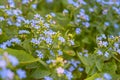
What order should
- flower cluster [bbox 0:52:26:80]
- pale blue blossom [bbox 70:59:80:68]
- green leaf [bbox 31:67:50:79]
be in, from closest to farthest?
flower cluster [bbox 0:52:26:80], green leaf [bbox 31:67:50:79], pale blue blossom [bbox 70:59:80:68]

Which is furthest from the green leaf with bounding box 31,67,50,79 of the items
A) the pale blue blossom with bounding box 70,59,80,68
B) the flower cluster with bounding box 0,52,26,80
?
the flower cluster with bounding box 0,52,26,80

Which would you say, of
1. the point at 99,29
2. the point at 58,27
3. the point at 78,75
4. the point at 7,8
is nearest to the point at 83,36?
the point at 99,29

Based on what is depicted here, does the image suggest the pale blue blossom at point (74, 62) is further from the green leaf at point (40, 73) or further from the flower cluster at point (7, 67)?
the flower cluster at point (7, 67)

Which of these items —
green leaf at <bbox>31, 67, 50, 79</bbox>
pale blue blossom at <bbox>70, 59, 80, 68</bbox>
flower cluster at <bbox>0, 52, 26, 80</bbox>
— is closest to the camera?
flower cluster at <bbox>0, 52, 26, 80</bbox>

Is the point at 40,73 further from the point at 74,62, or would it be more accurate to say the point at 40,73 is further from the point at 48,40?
the point at 74,62

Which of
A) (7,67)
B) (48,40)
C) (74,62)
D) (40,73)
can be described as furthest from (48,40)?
(7,67)

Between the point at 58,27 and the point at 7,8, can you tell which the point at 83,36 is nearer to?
the point at 58,27

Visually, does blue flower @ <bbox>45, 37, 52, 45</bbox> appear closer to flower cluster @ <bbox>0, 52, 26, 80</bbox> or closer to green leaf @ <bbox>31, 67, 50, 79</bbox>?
green leaf @ <bbox>31, 67, 50, 79</bbox>

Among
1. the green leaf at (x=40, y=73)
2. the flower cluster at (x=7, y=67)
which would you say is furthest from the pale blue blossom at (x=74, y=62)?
the flower cluster at (x=7, y=67)
